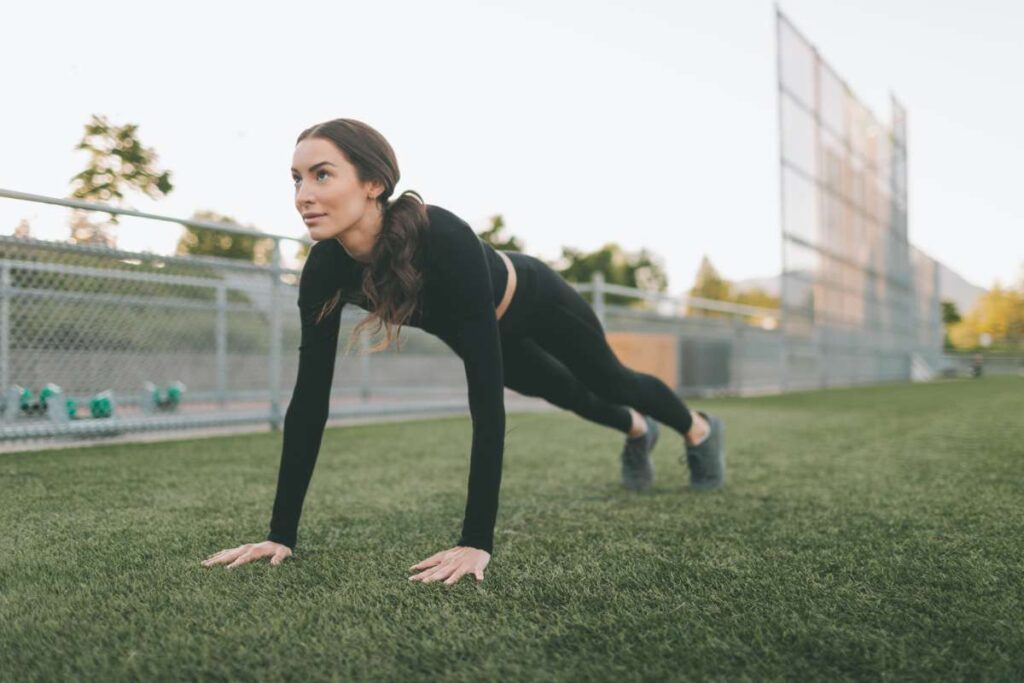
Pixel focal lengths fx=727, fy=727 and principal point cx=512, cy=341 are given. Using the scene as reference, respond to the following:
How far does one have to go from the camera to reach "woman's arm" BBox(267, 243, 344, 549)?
5.75 ft

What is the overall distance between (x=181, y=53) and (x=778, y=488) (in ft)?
24.7

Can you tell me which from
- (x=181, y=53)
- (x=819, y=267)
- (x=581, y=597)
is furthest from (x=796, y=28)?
(x=581, y=597)

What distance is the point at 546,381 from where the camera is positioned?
2439 mm

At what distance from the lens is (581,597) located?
1.44 metres

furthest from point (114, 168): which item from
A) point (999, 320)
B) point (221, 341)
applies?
point (999, 320)

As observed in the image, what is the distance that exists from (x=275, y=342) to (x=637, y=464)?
318 centimetres

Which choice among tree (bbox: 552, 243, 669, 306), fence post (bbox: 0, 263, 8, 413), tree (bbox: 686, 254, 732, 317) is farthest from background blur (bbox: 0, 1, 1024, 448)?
tree (bbox: 686, 254, 732, 317)

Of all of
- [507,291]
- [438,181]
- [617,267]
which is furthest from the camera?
[617,267]

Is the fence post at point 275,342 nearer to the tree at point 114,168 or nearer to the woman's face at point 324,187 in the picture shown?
the tree at point 114,168

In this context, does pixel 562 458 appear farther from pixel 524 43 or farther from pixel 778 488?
pixel 524 43

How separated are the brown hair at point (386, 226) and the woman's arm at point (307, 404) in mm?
145

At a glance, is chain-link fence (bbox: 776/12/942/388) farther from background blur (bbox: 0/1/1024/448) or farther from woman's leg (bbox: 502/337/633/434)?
woman's leg (bbox: 502/337/633/434)

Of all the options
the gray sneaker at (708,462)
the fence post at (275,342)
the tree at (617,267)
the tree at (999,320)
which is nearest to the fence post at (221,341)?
the fence post at (275,342)

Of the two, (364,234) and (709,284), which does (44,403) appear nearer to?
(364,234)
